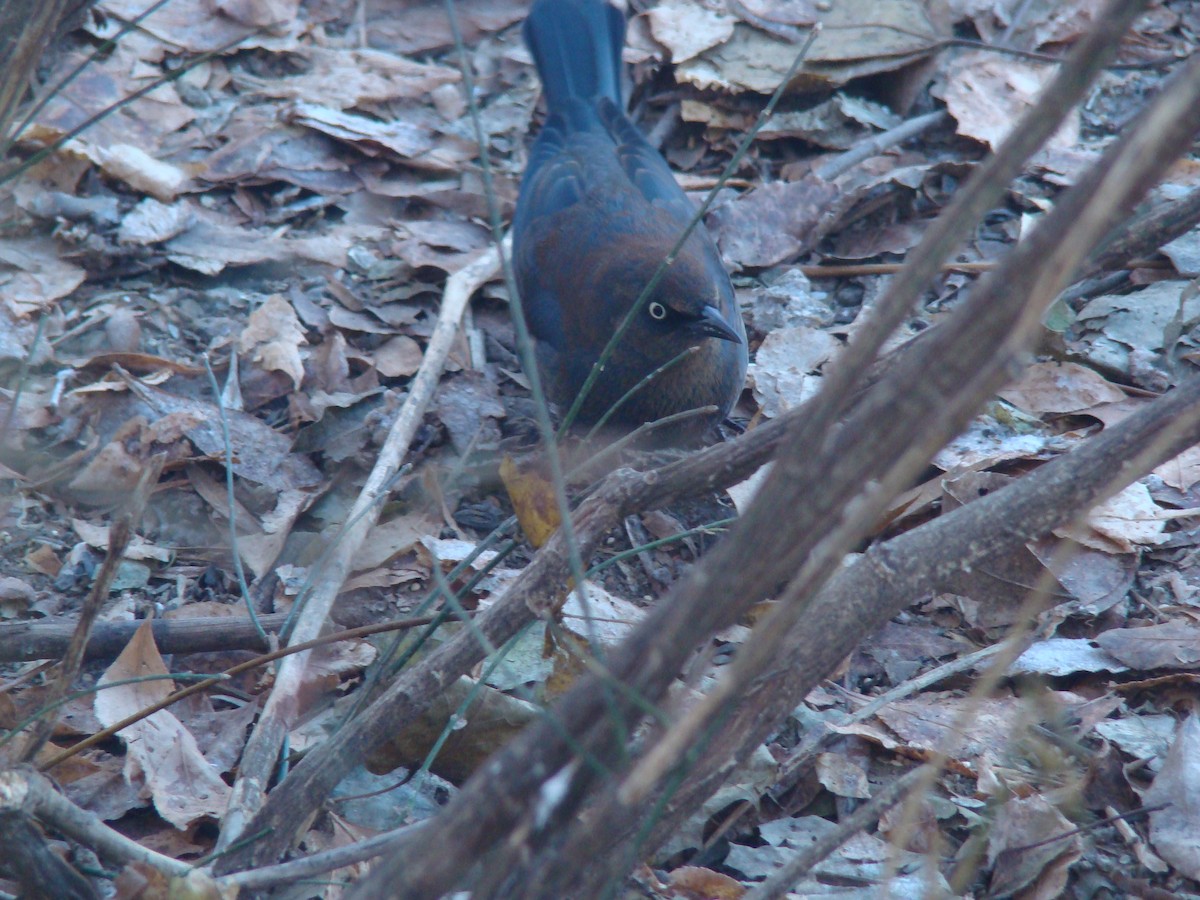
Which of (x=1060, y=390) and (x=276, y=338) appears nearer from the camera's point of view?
(x=1060, y=390)

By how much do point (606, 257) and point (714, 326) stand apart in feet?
2.60

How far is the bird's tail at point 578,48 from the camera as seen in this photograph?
20.4 ft

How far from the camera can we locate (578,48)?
6.23 metres

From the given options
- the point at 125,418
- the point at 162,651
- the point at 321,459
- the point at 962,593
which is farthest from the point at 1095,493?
the point at 125,418

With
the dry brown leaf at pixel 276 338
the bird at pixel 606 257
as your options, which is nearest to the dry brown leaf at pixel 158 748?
the dry brown leaf at pixel 276 338

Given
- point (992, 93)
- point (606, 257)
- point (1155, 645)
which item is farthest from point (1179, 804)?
point (992, 93)

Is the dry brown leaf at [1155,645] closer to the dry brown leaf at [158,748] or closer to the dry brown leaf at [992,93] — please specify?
the dry brown leaf at [158,748]

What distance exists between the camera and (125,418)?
184 inches

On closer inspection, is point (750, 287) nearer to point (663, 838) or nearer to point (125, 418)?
point (125, 418)

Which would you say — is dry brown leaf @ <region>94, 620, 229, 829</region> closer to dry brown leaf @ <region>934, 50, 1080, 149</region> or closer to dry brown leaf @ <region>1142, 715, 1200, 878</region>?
dry brown leaf @ <region>1142, 715, 1200, 878</region>

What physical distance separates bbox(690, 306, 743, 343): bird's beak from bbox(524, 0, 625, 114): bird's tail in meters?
2.08

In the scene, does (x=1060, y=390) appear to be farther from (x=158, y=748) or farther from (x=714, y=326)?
(x=158, y=748)

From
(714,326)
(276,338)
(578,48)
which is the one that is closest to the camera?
(714,326)

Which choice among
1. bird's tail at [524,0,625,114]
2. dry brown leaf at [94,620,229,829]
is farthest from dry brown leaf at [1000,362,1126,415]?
dry brown leaf at [94,620,229,829]
